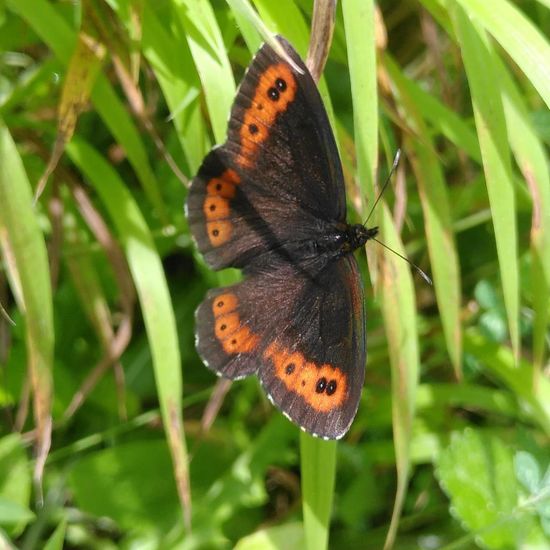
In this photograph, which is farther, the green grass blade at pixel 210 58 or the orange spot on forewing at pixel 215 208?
the orange spot on forewing at pixel 215 208

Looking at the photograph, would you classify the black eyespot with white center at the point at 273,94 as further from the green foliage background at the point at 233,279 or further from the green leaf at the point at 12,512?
the green leaf at the point at 12,512

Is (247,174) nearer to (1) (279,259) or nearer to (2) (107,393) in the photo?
(1) (279,259)

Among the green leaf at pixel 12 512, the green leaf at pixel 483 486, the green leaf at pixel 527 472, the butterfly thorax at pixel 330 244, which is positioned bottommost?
the green leaf at pixel 483 486

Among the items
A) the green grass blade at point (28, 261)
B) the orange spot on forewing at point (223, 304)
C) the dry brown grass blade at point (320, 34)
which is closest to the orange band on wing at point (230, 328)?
the orange spot on forewing at point (223, 304)

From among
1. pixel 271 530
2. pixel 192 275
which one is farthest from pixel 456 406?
pixel 192 275

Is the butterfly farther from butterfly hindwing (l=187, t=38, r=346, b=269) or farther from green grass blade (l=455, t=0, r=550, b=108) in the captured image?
green grass blade (l=455, t=0, r=550, b=108)

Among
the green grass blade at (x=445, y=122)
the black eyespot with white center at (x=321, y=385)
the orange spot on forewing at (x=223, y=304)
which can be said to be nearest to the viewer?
the black eyespot with white center at (x=321, y=385)

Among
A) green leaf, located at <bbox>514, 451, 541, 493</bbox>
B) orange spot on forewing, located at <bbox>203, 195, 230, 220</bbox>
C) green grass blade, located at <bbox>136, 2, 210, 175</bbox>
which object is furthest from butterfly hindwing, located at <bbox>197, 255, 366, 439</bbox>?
green leaf, located at <bbox>514, 451, 541, 493</bbox>
